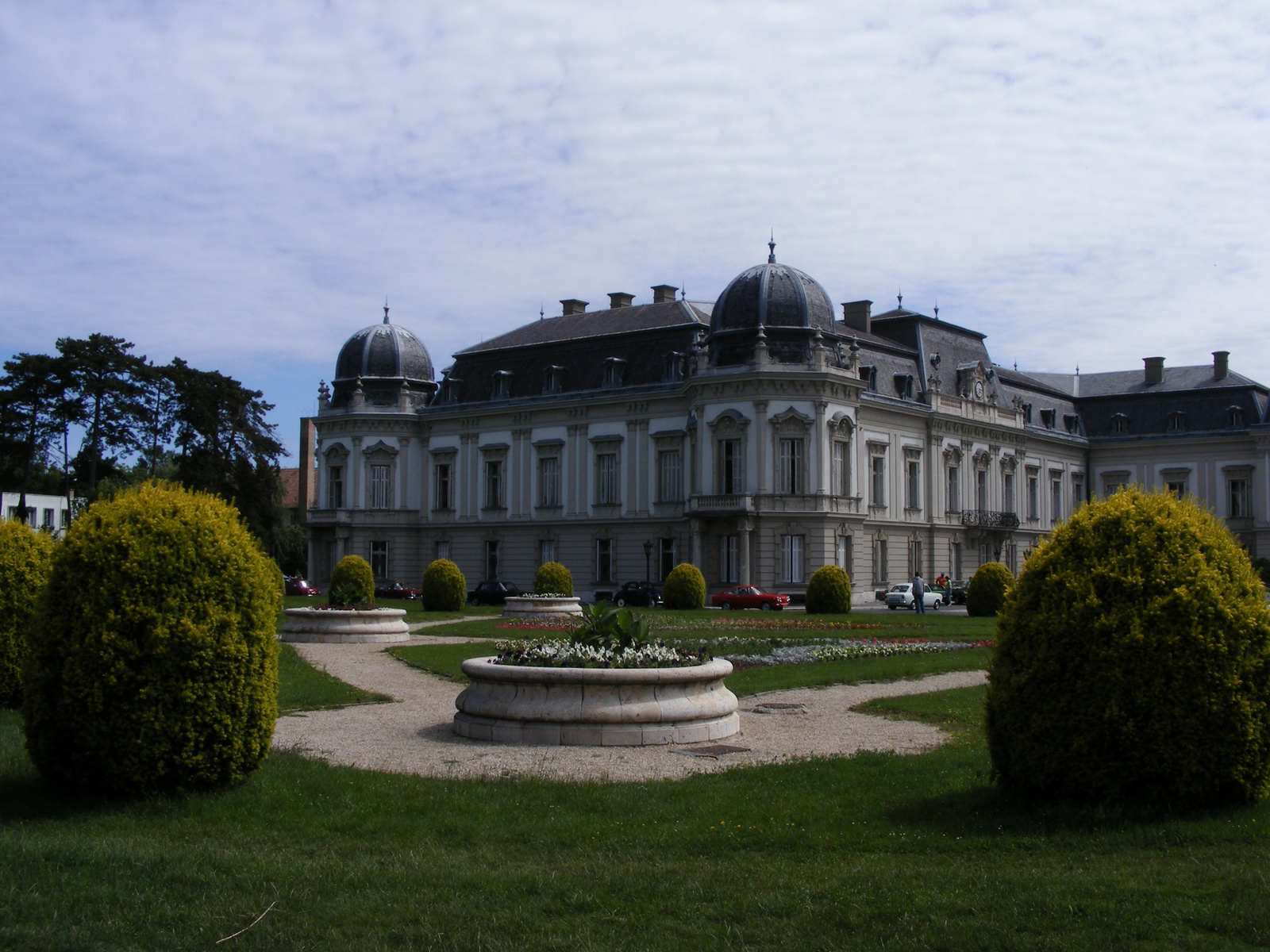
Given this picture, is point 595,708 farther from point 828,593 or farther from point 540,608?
point 828,593

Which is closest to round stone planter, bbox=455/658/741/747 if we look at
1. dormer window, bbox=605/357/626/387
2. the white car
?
the white car

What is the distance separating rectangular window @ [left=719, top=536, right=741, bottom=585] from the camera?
165 feet

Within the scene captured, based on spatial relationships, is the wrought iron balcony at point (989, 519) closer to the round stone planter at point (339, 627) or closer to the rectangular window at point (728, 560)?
the rectangular window at point (728, 560)

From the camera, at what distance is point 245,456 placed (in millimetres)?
60125

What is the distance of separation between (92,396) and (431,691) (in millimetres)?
45809

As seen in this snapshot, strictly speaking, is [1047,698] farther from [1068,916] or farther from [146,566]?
[146,566]

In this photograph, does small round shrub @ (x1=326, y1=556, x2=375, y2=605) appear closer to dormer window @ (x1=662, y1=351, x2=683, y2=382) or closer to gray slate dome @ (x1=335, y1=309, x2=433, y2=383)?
dormer window @ (x1=662, y1=351, x2=683, y2=382)

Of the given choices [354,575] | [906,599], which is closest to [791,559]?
[906,599]

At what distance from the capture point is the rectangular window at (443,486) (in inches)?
2502

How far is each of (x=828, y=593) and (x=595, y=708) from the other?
28.9 metres

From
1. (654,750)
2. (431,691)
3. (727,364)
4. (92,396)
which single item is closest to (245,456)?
(92,396)

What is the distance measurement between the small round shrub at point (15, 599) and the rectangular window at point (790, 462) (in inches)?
1519

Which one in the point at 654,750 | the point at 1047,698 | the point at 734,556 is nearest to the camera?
the point at 1047,698

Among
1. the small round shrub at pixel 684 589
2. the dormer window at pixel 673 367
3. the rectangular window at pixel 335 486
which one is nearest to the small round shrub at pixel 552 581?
the small round shrub at pixel 684 589
